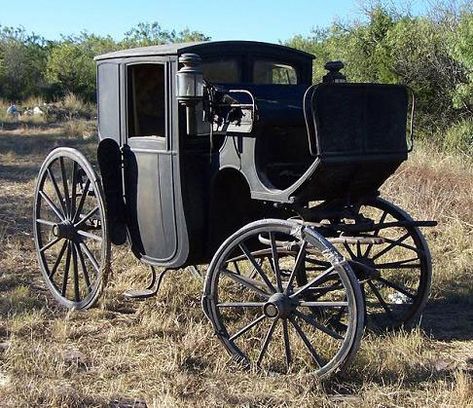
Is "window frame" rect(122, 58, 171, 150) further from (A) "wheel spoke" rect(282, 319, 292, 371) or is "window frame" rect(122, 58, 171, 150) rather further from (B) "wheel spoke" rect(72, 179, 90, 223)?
(A) "wheel spoke" rect(282, 319, 292, 371)

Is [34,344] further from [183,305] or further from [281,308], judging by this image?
[281,308]

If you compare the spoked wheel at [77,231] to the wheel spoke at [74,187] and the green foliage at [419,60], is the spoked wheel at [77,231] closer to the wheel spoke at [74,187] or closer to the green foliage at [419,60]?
the wheel spoke at [74,187]

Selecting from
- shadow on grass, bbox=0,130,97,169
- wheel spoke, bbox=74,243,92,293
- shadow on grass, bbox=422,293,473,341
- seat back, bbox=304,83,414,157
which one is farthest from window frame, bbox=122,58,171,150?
shadow on grass, bbox=0,130,97,169

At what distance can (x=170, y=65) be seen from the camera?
512cm

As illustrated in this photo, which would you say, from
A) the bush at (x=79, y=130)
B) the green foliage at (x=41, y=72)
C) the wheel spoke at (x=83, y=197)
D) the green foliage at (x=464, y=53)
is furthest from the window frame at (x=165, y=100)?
the green foliage at (x=41, y=72)

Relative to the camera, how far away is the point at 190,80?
4.80 meters

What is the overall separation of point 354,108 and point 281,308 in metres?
1.19

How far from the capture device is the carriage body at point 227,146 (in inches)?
181

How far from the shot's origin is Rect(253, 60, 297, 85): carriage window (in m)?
5.63

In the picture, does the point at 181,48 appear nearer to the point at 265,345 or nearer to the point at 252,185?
the point at 252,185

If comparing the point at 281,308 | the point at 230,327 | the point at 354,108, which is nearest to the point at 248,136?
the point at 354,108

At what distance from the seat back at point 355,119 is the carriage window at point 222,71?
1056 mm

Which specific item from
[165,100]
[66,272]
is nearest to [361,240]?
[165,100]

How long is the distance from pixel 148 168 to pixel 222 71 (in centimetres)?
82
